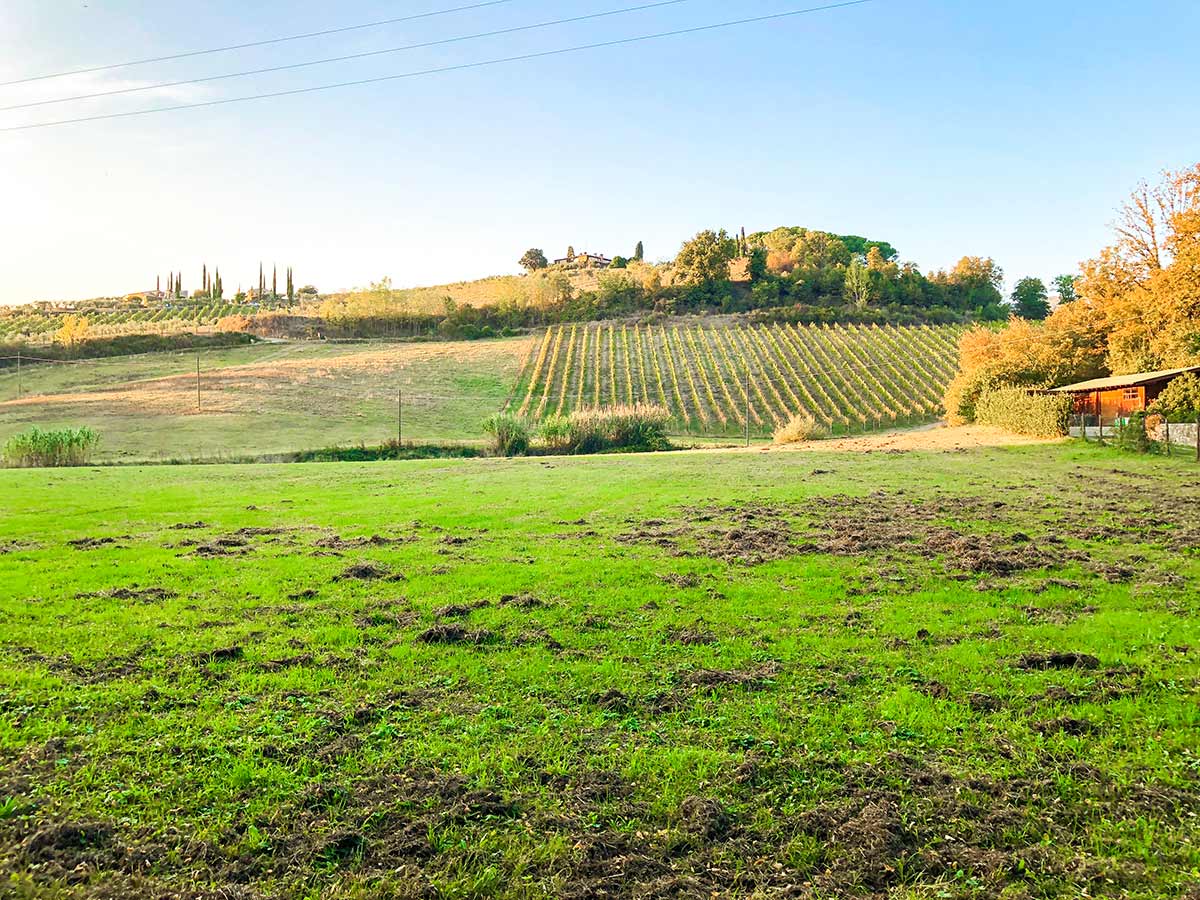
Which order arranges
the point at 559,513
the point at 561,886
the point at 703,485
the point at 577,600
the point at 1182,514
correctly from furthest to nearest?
the point at 703,485, the point at 559,513, the point at 1182,514, the point at 577,600, the point at 561,886

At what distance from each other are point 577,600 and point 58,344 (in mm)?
95005

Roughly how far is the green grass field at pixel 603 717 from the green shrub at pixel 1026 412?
27.0 metres

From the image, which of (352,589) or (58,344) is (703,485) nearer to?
(352,589)

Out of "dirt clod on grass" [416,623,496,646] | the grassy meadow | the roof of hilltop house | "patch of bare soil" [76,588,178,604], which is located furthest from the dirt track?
"patch of bare soil" [76,588,178,604]

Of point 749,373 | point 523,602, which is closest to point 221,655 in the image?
point 523,602

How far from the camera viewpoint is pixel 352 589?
1001cm

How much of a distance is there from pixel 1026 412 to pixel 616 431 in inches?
881

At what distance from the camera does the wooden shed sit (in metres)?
37.5

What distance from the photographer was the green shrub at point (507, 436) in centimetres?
4272

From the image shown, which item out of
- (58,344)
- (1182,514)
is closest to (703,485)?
(1182,514)

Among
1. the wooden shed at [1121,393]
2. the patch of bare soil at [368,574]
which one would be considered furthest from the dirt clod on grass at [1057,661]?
the wooden shed at [1121,393]

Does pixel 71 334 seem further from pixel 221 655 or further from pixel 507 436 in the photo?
pixel 221 655

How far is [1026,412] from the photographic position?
39625 millimetres

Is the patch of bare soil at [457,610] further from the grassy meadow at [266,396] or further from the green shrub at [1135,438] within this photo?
the grassy meadow at [266,396]
